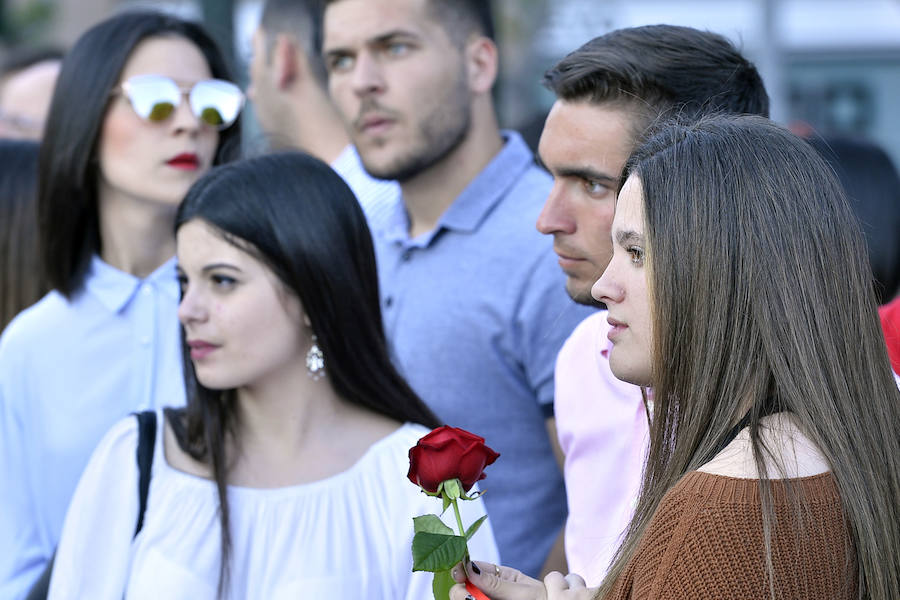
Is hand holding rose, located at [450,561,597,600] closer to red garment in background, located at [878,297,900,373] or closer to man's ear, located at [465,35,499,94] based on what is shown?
red garment in background, located at [878,297,900,373]

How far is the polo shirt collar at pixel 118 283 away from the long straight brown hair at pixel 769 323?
210cm

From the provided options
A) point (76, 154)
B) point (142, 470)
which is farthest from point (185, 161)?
point (142, 470)

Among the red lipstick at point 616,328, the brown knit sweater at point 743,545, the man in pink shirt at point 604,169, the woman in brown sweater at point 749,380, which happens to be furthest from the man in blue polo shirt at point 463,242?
the brown knit sweater at point 743,545

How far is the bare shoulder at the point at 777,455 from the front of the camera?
182cm

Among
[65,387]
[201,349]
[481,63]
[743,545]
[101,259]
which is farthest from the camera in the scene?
[481,63]

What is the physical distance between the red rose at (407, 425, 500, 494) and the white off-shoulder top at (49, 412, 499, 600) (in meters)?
0.85

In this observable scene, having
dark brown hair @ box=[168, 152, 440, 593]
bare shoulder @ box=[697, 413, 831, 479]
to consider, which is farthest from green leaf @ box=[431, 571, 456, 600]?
dark brown hair @ box=[168, 152, 440, 593]

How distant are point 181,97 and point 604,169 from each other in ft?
5.68

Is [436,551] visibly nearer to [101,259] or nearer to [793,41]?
[101,259]

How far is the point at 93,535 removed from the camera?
2.90 meters

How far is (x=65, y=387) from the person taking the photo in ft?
11.5

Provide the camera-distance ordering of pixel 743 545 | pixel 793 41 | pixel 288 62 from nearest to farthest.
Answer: pixel 743 545 < pixel 288 62 < pixel 793 41

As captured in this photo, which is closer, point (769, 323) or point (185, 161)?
point (769, 323)

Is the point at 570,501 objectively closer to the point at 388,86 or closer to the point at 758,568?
the point at 758,568
